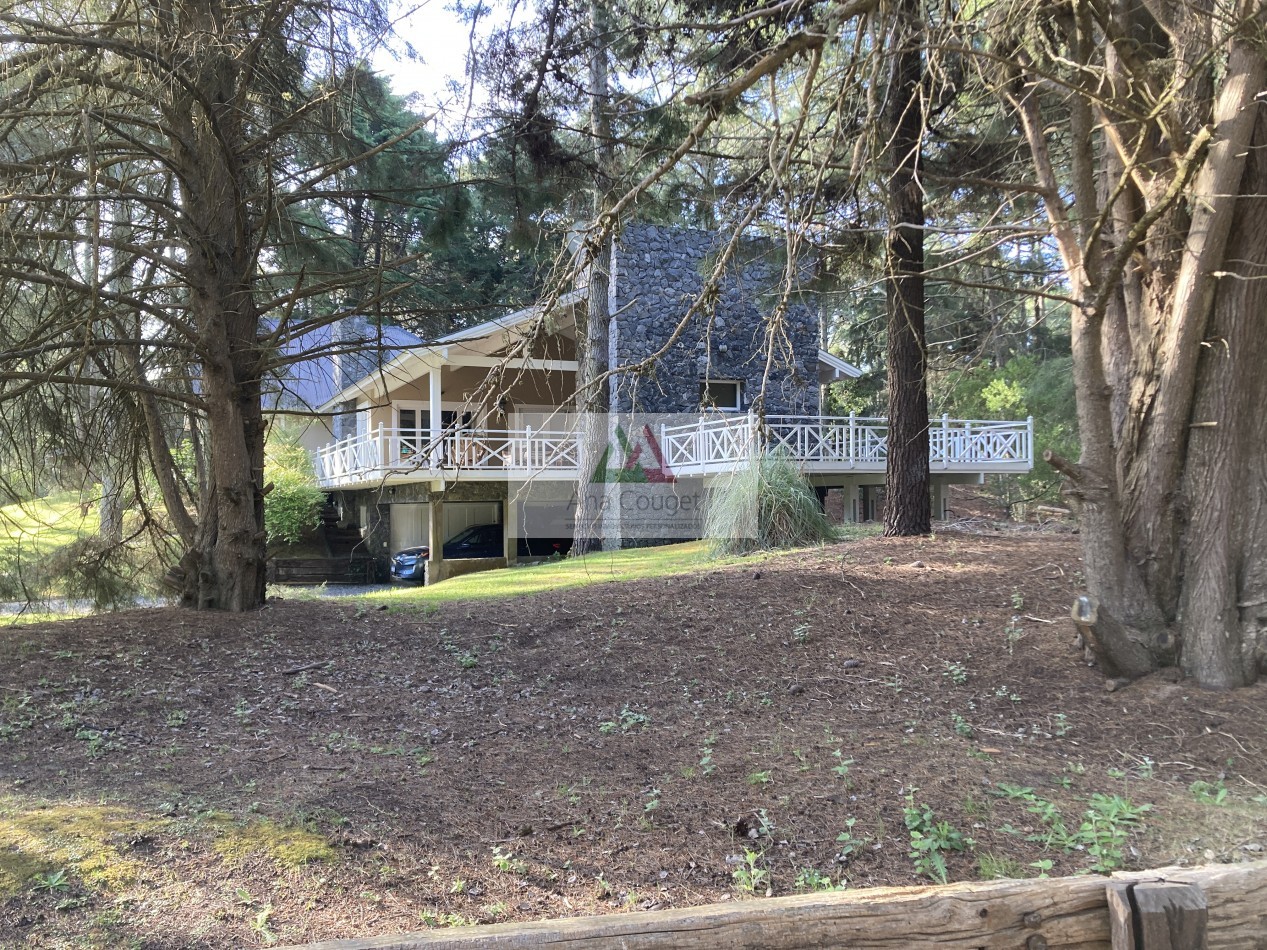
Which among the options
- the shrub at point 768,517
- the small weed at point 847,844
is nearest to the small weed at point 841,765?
the small weed at point 847,844

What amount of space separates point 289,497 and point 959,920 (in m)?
21.1

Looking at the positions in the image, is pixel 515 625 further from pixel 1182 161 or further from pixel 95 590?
pixel 1182 161

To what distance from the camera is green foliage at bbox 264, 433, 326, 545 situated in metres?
20.7

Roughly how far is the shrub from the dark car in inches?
327

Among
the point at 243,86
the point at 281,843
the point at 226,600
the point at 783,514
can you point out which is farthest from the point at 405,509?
the point at 281,843

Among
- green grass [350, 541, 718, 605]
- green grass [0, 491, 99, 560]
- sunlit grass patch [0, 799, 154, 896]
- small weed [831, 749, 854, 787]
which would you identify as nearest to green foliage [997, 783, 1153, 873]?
small weed [831, 749, 854, 787]

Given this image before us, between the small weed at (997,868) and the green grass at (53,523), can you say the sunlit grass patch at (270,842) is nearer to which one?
the small weed at (997,868)

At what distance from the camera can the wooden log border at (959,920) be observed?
2020 millimetres

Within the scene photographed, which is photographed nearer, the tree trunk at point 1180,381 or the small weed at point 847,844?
the small weed at point 847,844

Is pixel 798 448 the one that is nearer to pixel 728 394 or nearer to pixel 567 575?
pixel 728 394

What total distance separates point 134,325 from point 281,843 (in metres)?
5.53

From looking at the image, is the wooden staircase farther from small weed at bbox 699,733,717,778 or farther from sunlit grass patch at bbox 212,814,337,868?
sunlit grass patch at bbox 212,814,337,868

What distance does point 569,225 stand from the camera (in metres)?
5.45

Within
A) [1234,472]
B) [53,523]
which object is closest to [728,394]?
[53,523]
